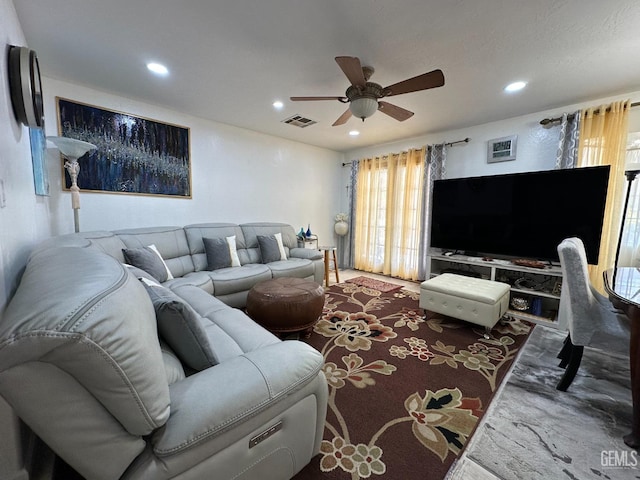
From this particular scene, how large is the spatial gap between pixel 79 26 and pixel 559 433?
3.85 meters

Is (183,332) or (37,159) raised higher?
(37,159)

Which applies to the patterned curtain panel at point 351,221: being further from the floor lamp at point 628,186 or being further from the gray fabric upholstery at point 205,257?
the floor lamp at point 628,186

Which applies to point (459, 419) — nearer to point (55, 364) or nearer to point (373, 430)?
point (373, 430)

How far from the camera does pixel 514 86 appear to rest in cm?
250

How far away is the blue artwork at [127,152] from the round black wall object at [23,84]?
133 cm

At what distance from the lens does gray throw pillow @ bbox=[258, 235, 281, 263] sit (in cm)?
359

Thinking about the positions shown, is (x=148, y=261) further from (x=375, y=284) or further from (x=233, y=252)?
(x=375, y=284)

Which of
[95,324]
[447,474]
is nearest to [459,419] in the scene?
[447,474]

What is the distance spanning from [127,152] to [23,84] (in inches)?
69.1

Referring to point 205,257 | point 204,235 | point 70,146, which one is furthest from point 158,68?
point 205,257

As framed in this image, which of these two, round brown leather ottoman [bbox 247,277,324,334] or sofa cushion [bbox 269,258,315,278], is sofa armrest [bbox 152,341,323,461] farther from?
sofa cushion [bbox 269,258,315,278]

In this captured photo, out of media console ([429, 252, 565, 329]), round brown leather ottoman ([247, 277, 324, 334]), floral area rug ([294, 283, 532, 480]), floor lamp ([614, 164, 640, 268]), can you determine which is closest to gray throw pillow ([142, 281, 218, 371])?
floral area rug ([294, 283, 532, 480])

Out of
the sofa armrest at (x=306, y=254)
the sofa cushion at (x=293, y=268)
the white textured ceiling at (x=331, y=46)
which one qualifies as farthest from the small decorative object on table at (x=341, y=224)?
the white textured ceiling at (x=331, y=46)

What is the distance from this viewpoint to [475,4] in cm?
154
